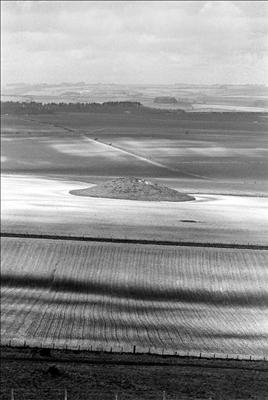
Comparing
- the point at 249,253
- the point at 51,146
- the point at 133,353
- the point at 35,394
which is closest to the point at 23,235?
the point at 249,253

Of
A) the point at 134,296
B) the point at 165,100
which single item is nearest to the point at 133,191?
the point at 134,296

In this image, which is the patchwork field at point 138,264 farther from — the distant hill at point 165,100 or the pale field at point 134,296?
the distant hill at point 165,100

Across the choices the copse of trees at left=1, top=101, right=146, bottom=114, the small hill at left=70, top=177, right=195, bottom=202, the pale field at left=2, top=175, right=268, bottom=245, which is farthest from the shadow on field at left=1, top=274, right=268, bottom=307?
the copse of trees at left=1, top=101, right=146, bottom=114

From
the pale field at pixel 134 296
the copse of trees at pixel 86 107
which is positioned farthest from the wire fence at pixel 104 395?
the copse of trees at pixel 86 107

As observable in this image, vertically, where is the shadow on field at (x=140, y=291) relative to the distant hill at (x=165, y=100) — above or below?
below

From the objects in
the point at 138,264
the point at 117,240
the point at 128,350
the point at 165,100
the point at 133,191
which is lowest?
the point at 128,350

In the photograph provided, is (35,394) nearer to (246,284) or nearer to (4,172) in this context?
(246,284)

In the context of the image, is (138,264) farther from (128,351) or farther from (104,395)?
(104,395)
